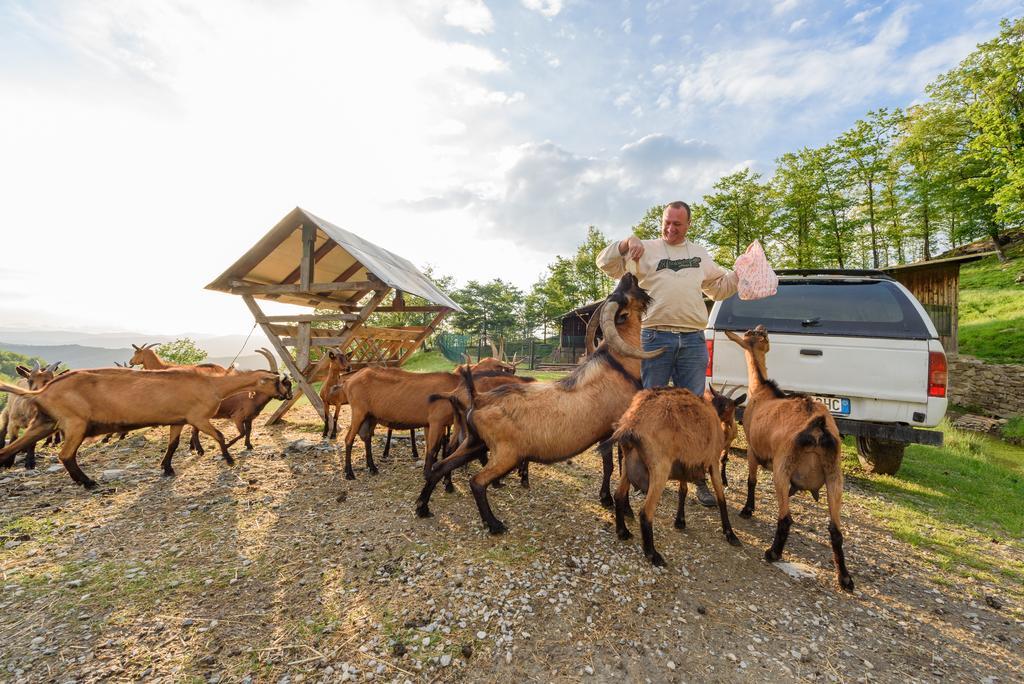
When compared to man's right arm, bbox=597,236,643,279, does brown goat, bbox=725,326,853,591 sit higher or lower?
lower

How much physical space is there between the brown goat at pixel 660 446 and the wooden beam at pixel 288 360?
6.30 metres

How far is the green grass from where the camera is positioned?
349cm

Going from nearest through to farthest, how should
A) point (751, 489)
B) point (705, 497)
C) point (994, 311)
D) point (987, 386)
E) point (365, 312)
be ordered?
point (751, 489)
point (705, 497)
point (365, 312)
point (987, 386)
point (994, 311)

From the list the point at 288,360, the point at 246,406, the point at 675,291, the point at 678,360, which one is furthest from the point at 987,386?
the point at 246,406

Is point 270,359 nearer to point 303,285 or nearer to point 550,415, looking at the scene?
point 303,285

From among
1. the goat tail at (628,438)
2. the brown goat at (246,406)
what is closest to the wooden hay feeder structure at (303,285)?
the brown goat at (246,406)

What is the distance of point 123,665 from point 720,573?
3.92 meters

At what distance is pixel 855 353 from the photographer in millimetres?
4637

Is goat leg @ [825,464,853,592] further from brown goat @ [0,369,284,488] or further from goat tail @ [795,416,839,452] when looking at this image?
brown goat @ [0,369,284,488]

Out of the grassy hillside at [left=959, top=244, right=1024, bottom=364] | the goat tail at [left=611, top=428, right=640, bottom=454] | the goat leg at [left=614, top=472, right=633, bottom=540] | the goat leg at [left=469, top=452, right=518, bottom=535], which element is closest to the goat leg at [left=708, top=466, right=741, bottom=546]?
the goat leg at [left=614, top=472, right=633, bottom=540]

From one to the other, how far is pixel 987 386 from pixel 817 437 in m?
19.6

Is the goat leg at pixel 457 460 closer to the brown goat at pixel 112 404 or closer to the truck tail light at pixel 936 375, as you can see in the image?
the brown goat at pixel 112 404

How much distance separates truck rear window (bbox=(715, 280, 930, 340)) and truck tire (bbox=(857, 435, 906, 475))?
5.34 feet

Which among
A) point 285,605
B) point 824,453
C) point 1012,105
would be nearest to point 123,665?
point 285,605
